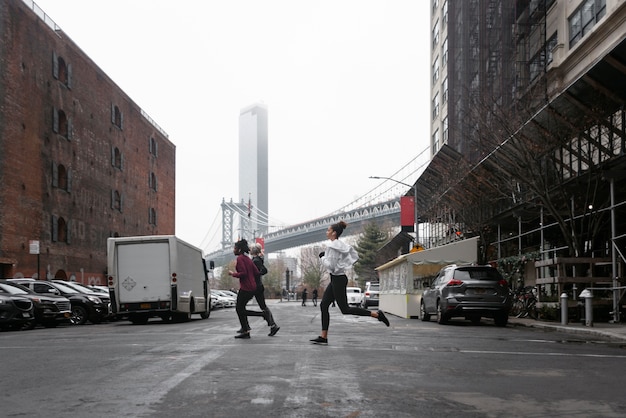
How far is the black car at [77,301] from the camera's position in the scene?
2330 cm

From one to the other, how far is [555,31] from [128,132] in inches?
1339

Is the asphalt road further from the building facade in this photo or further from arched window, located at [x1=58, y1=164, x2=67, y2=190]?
arched window, located at [x1=58, y1=164, x2=67, y2=190]

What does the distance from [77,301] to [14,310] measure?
15.6ft

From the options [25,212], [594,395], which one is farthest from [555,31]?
[594,395]

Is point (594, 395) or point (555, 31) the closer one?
point (594, 395)

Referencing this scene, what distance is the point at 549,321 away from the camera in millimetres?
19734

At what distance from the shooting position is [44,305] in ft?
67.7

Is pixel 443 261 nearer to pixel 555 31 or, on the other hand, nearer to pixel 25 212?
pixel 555 31

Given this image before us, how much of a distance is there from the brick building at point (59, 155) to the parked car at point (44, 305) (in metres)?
8.73

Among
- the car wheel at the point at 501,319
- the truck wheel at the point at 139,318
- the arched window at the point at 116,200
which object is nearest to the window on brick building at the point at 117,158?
the arched window at the point at 116,200

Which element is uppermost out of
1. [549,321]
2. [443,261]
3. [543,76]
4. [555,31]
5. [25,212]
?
[555,31]

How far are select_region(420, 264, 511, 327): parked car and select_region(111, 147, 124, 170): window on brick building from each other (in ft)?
123

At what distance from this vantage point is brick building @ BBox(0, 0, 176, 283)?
1385 inches

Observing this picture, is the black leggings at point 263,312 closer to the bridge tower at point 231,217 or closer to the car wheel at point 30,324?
the car wheel at point 30,324
